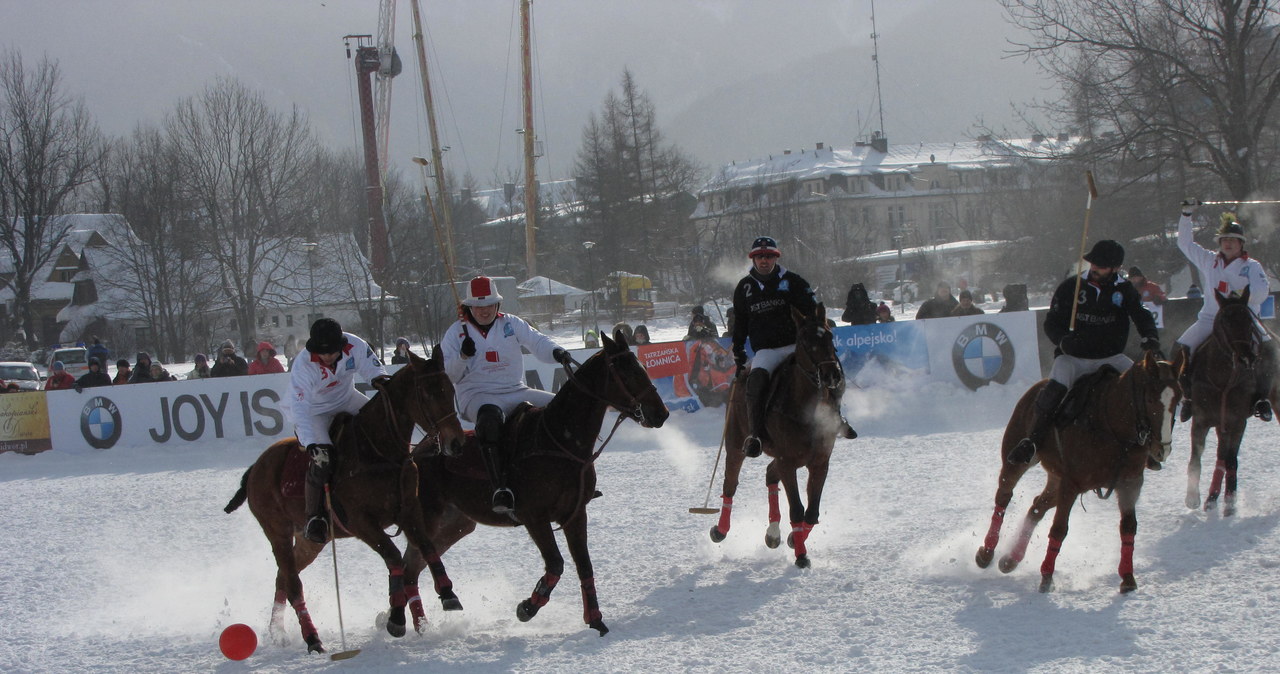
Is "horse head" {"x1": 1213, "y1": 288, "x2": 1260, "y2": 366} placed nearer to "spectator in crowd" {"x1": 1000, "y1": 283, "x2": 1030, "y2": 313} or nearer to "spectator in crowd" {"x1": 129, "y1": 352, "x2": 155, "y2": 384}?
"spectator in crowd" {"x1": 1000, "y1": 283, "x2": 1030, "y2": 313}

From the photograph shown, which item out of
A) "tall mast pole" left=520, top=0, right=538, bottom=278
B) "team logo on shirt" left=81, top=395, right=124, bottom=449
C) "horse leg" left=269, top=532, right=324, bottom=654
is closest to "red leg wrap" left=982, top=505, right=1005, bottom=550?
"horse leg" left=269, top=532, right=324, bottom=654

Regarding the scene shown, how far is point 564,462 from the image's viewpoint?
7039mm

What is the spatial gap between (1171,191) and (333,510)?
27285mm

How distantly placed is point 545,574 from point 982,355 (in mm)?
11784

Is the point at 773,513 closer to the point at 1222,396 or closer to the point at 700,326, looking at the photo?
the point at 1222,396

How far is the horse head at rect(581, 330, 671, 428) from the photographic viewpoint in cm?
682

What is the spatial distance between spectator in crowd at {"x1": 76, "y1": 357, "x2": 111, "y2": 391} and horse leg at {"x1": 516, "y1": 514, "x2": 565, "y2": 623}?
48.2ft

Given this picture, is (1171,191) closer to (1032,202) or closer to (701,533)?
(1032,202)

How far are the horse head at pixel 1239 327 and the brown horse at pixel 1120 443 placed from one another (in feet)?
5.45

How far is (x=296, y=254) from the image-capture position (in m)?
42.4

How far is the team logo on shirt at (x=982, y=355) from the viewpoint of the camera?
1702 centimetres

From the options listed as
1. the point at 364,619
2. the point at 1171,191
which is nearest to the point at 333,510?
the point at 364,619

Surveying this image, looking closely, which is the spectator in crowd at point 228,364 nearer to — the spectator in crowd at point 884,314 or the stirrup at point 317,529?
the spectator in crowd at point 884,314

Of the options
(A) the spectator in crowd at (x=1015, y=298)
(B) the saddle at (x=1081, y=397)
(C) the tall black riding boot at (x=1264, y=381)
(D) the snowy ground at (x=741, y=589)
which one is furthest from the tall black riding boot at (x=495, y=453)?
(A) the spectator in crowd at (x=1015, y=298)
